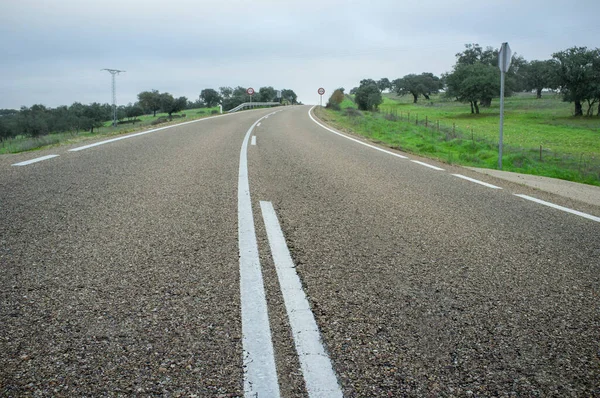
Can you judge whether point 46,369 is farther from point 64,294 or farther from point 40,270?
point 40,270

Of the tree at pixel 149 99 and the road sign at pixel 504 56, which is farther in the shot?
the tree at pixel 149 99

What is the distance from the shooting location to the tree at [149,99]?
285 ft

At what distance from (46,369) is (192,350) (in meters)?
→ 0.62

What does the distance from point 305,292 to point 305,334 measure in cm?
47

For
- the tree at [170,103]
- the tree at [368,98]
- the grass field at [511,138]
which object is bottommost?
the grass field at [511,138]

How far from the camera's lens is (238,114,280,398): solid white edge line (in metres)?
1.69

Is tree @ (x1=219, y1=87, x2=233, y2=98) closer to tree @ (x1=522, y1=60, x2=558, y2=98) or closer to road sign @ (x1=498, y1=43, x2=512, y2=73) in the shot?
tree @ (x1=522, y1=60, x2=558, y2=98)

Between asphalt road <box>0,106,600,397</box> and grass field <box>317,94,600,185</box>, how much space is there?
8.20 m

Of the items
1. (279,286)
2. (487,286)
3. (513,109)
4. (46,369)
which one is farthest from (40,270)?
(513,109)

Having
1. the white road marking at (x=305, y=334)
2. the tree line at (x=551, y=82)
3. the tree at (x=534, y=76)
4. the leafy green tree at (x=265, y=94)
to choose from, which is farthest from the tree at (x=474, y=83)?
the white road marking at (x=305, y=334)

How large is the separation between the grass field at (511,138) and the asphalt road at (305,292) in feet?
26.9

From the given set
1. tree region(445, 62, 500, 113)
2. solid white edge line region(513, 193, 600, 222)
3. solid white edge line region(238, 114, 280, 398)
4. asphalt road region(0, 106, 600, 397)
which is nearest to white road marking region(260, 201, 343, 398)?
asphalt road region(0, 106, 600, 397)

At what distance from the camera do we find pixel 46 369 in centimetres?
175

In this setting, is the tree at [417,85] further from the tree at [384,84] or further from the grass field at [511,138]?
the tree at [384,84]
